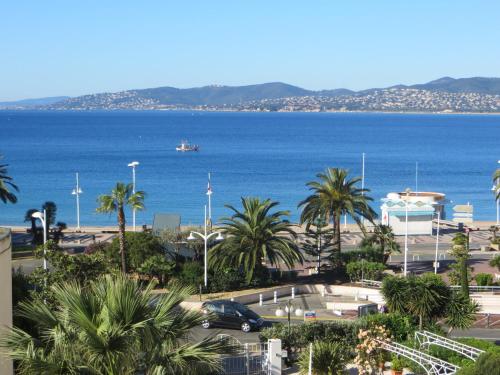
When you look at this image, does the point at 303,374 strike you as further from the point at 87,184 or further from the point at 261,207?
the point at 87,184

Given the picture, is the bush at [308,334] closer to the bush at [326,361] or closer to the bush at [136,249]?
the bush at [326,361]

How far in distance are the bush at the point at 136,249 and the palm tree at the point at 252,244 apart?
8.19 ft

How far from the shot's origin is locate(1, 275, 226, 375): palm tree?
10703 millimetres

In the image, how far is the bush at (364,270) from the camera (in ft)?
115

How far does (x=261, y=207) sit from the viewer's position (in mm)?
34656

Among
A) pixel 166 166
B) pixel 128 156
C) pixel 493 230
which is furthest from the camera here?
pixel 128 156

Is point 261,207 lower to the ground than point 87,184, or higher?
higher

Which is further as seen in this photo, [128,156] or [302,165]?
[128,156]

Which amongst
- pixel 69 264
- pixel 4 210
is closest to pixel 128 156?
pixel 4 210

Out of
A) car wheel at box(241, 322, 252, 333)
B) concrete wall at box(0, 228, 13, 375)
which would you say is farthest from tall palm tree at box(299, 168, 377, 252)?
concrete wall at box(0, 228, 13, 375)

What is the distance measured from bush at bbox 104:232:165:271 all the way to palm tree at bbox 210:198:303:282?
2.50 m

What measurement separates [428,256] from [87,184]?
2580 inches

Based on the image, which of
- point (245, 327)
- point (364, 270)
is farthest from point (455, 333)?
point (364, 270)

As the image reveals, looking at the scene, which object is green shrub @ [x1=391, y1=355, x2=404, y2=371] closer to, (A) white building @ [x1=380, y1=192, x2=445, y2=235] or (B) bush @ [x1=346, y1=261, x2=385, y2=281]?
(B) bush @ [x1=346, y1=261, x2=385, y2=281]
